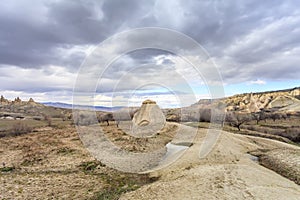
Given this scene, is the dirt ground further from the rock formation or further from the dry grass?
the rock formation

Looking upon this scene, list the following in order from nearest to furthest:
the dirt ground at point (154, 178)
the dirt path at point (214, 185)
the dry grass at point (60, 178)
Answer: the dirt path at point (214, 185), the dirt ground at point (154, 178), the dry grass at point (60, 178)

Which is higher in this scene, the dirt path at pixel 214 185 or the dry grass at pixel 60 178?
the dirt path at pixel 214 185

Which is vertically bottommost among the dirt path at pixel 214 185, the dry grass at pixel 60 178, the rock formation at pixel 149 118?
the dry grass at pixel 60 178

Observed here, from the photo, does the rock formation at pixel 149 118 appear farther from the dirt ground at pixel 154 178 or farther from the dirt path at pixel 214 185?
the dirt path at pixel 214 185

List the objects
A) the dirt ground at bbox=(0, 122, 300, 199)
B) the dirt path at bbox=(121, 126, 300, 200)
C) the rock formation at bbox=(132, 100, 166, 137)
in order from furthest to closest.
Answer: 1. the rock formation at bbox=(132, 100, 166, 137)
2. the dirt ground at bbox=(0, 122, 300, 199)
3. the dirt path at bbox=(121, 126, 300, 200)

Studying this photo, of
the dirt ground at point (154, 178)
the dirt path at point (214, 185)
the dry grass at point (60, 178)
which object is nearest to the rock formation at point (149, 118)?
the dry grass at point (60, 178)

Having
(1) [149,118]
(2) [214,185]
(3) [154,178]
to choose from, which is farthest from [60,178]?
(1) [149,118]

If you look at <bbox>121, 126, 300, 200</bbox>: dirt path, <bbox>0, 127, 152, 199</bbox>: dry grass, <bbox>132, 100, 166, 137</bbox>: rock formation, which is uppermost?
<bbox>132, 100, 166, 137</bbox>: rock formation

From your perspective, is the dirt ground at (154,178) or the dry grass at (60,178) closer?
the dirt ground at (154,178)

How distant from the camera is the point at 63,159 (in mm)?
35438

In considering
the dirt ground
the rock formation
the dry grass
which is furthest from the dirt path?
the rock formation

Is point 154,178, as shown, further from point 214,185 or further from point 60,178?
point 60,178

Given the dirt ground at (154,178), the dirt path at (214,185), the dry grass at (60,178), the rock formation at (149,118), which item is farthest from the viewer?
the rock formation at (149,118)

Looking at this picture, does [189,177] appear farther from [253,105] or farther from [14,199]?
[253,105]
